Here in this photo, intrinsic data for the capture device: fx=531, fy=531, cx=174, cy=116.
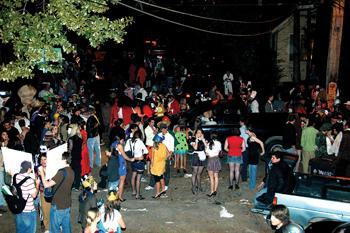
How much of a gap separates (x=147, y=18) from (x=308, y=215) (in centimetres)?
2745

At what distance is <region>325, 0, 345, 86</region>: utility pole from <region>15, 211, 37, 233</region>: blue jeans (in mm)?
13932

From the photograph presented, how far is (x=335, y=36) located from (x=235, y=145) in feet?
28.7

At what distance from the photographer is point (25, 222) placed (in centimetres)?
1000

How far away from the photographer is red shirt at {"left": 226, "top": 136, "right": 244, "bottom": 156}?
44.9ft

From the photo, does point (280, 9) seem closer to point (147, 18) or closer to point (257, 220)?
point (147, 18)

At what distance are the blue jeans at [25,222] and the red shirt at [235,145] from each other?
18.5ft

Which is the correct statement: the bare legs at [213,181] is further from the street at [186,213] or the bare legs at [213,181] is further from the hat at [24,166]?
the hat at [24,166]

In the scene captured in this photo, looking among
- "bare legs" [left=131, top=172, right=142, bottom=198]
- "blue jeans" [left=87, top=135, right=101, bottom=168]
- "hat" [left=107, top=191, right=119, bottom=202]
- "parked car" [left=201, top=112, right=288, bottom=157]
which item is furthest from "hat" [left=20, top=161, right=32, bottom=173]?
"parked car" [left=201, top=112, right=288, bottom=157]

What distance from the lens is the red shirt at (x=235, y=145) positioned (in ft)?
44.9

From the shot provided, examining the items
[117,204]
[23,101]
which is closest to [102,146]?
[23,101]

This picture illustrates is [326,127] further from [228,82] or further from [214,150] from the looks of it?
[228,82]

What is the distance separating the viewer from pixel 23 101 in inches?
764

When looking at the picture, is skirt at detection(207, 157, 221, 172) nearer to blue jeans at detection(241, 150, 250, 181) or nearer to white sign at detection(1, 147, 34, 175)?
blue jeans at detection(241, 150, 250, 181)

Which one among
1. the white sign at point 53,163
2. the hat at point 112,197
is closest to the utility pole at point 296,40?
the white sign at point 53,163
